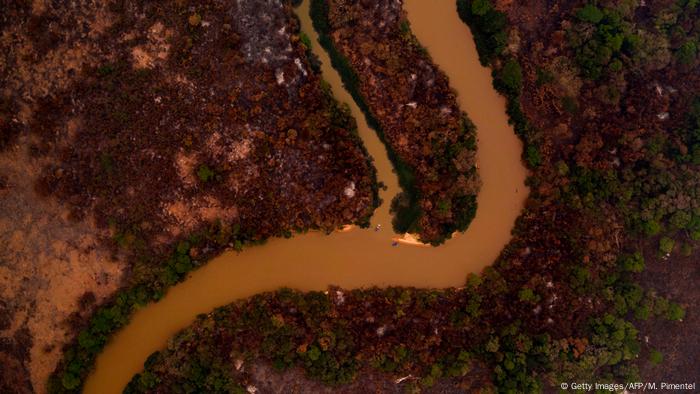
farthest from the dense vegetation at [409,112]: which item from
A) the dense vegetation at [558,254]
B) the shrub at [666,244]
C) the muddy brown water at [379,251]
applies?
the shrub at [666,244]

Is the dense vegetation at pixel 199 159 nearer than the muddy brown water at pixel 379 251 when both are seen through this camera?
Yes

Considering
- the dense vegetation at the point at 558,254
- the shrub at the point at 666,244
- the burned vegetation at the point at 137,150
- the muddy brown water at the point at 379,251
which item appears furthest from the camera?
the shrub at the point at 666,244

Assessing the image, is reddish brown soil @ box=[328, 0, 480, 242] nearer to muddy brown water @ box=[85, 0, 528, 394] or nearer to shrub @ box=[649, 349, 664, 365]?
muddy brown water @ box=[85, 0, 528, 394]

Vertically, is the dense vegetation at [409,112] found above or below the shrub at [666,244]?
above

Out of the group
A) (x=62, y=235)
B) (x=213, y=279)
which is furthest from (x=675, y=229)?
(x=62, y=235)

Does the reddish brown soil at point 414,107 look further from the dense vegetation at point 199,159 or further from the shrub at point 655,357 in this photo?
the shrub at point 655,357

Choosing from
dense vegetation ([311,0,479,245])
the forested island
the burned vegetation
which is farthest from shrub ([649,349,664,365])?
the burned vegetation

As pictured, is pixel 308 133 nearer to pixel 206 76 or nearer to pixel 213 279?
pixel 206 76
